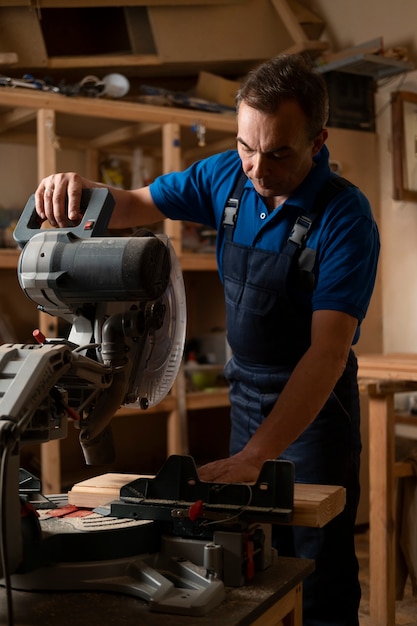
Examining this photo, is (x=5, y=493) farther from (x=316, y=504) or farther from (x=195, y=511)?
(x=316, y=504)

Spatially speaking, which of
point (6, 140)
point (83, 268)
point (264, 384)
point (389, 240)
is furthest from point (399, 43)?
point (83, 268)

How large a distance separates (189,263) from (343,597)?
6.18ft

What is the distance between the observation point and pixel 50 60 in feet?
10.6

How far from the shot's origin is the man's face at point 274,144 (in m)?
1.46

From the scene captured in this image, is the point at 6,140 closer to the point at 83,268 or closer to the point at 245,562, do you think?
the point at 83,268

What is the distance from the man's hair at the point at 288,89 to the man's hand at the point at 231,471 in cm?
63

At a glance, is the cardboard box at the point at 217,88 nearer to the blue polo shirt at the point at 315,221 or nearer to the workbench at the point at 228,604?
the blue polo shirt at the point at 315,221

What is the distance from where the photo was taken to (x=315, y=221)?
1610mm

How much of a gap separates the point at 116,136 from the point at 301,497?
253cm

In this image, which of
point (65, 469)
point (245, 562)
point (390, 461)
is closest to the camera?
point (245, 562)

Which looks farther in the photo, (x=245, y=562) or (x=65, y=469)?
(x=65, y=469)

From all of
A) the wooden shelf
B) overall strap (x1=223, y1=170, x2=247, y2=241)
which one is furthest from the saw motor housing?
the wooden shelf

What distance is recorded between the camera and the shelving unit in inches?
115

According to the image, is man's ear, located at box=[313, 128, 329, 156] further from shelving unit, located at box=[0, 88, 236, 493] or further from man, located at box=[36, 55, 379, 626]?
shelving unit, located at box=[0, 88, 236, 493]
